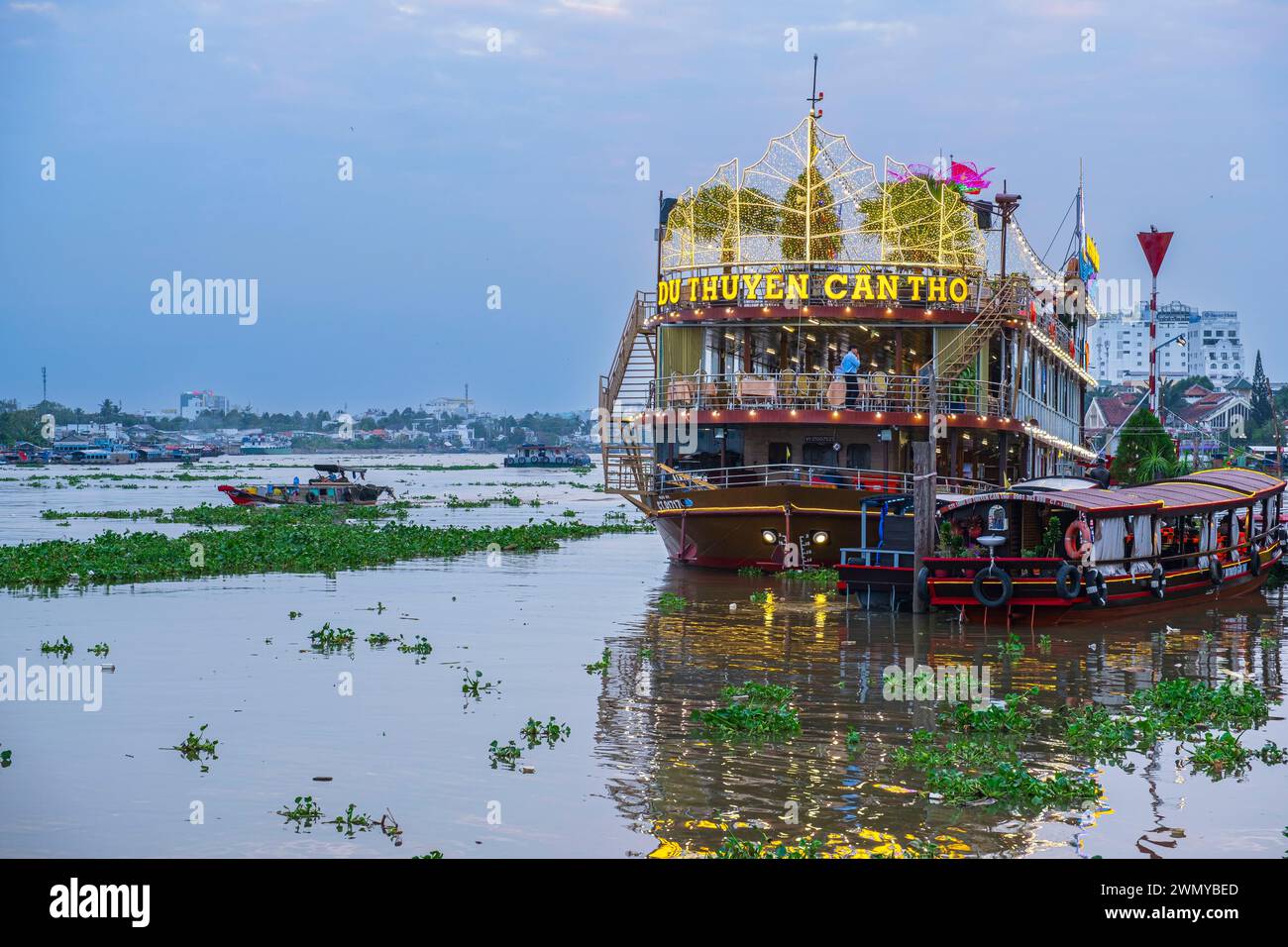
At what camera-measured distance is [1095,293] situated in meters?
68.6

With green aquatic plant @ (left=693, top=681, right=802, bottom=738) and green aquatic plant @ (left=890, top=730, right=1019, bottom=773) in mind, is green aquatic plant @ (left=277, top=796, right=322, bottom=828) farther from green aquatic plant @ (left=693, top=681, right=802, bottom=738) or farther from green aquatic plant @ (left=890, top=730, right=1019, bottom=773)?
green aquatic plant @ (left=890, top=730, right=1019, bottom=773)

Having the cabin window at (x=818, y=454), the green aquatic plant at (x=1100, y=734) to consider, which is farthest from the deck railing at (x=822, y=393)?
the green aquatic plant at (x=1100, y=734)

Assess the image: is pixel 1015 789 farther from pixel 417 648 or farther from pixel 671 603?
pixel 671 603

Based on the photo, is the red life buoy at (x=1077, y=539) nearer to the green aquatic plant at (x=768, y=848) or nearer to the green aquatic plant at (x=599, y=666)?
the green aquatic plant at (x=599, y=666)

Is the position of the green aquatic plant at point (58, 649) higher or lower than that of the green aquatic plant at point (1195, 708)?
higher

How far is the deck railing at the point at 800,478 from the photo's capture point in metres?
34.2

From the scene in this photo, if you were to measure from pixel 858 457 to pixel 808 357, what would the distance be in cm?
501

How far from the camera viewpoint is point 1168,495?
30.2 m

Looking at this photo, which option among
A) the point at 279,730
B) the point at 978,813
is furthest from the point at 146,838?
the point at 978,813

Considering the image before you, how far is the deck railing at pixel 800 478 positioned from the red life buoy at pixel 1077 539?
7.29m

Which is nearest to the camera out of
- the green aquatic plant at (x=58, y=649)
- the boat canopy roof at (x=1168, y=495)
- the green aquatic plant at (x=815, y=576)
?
the green aquatic plant at (x=58, y=649)

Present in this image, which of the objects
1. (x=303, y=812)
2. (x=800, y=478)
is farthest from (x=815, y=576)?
(x=303, y=812)

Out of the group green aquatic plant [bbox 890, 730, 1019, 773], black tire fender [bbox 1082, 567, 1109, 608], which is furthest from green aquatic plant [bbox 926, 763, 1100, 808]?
black tire fender [bbox 1082, 567, 1109, 608]
